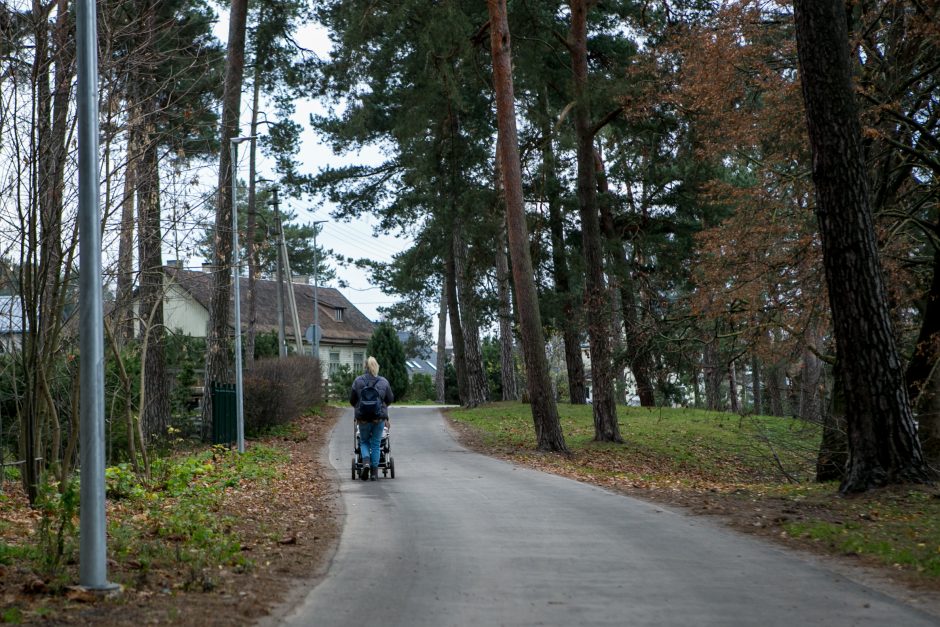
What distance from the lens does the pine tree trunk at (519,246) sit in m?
22.3

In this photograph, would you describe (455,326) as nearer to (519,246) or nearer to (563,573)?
(519,246)

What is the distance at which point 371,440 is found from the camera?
16.4 metres

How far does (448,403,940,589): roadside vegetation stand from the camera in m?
9.19

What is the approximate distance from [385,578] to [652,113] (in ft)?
61.3

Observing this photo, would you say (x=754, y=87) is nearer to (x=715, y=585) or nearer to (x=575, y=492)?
(x=575, y=492)

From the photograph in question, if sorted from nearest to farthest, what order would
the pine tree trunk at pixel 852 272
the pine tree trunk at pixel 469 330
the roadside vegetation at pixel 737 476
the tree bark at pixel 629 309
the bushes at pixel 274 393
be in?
the roadside vegetation at pixel 737 476 < the pine tree trunk at pixel 852 272 < the tree bark at pixel 629 309 < the bushes at pixel 274 393 < the pine tree trunk at pixel 469 330

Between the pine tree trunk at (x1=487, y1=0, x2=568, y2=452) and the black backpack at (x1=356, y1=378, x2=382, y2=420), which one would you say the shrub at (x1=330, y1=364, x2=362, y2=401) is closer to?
the pine tree trunk at (x1=487, y1=0, x2=568, y2=452)

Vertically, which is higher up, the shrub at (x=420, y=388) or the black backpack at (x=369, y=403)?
the shrub at (x=420, y=388)

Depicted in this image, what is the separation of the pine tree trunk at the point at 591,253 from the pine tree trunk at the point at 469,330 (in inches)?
385

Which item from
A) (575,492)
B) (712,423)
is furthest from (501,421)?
(575,492)

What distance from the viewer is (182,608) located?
637 centimetres

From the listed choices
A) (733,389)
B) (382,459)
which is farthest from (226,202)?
(733,389)

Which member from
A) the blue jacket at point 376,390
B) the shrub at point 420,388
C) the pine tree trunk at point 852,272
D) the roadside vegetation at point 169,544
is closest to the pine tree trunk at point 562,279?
the blue jacket at point 376,390

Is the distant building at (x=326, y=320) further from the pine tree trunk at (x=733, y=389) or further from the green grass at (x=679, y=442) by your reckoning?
the green grass at (x=679, y=442)
